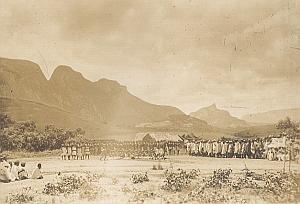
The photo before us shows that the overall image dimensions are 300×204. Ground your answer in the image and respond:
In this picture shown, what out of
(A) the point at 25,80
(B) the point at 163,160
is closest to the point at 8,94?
(A) the point at 25,80

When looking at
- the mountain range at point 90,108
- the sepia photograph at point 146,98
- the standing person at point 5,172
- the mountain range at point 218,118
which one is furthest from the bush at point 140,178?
the standing person at point 5,172

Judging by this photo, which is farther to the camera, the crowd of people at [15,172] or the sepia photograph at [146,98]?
the crowd of people at [15,172]

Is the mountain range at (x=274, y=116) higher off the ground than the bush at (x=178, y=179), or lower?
higher

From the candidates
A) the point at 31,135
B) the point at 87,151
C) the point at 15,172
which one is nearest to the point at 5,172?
the point at 15,172

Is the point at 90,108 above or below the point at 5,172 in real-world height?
above

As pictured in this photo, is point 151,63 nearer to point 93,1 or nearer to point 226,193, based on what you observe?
point 93,1

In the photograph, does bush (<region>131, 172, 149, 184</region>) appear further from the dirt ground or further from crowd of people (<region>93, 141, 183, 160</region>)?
crowd of people (<region>93, 141, 183, 160</region>)

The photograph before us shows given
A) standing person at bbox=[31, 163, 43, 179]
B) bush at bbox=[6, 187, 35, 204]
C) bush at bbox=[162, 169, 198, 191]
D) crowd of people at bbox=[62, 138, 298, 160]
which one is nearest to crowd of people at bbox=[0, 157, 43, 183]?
standing person at bbox=[31, 163, 43, 179]

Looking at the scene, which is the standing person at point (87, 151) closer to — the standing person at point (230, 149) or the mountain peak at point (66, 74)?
the mountain peak at point (66, 74)

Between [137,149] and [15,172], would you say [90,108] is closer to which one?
[137,149]
